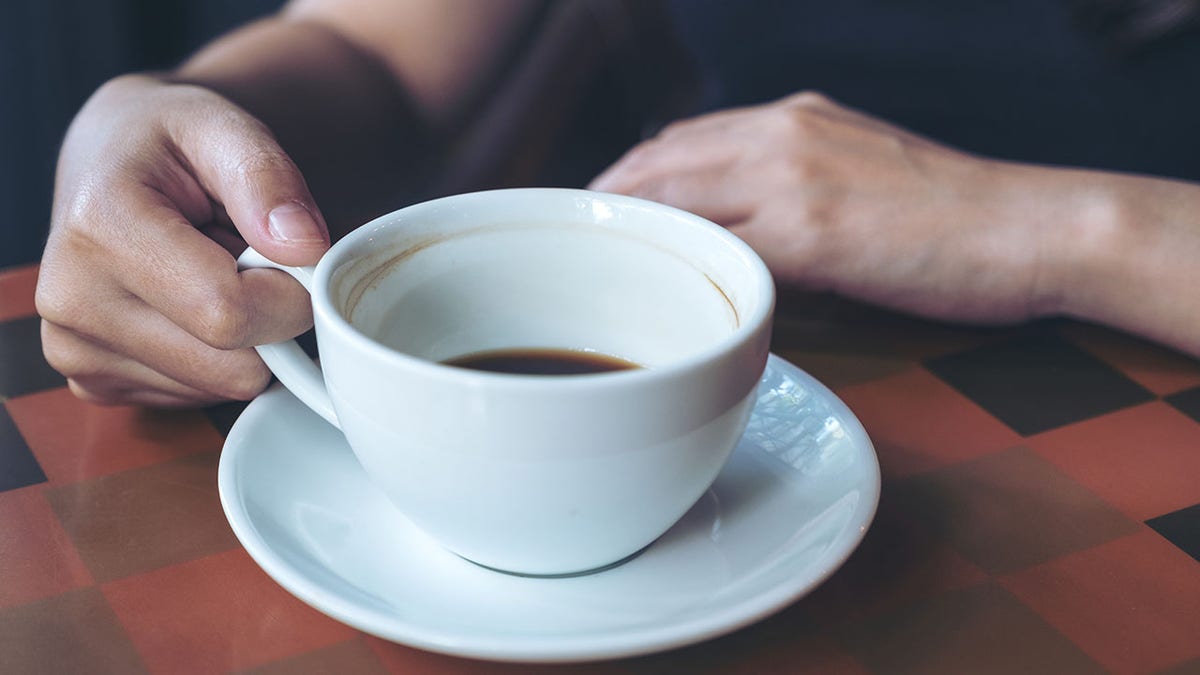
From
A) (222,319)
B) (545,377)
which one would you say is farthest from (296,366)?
(545,377)

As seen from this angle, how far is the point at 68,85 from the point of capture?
1579 millimetres

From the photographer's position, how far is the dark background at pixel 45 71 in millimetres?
1528

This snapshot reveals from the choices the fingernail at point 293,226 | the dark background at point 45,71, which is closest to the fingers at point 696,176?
the fingernail at point 293,226

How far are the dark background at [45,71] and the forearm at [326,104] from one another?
73cm

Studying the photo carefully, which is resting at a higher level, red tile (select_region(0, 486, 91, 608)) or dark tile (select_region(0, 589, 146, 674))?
dark tile (select_region(0, 589, 146, 674))

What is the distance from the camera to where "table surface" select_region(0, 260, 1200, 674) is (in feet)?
1.42

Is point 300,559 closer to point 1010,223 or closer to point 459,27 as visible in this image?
point 1010,223

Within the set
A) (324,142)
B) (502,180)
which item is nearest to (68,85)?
(502,180)

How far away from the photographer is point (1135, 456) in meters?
0.58

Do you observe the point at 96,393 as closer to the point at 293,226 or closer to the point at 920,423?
the point at 293,226

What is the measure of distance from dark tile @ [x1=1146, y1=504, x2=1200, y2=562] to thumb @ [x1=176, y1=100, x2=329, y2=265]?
414mm

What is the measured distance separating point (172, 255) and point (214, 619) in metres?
0.18

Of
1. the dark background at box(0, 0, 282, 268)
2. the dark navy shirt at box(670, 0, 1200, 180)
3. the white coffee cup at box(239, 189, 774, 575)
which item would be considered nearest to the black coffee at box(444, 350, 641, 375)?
the white coffee cup at box(239, 189, 774, 575)

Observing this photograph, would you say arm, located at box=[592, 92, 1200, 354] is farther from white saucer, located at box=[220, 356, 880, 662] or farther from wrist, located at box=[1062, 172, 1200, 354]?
white saucer, located at box=[220, 356, 880, 662]
